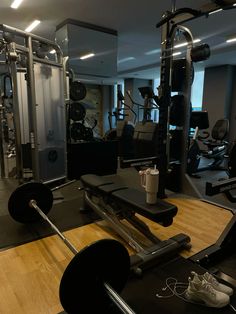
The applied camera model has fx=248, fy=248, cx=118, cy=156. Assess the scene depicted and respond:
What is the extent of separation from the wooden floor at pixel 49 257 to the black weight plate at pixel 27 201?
1.19 feet

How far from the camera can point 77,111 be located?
4.55 m

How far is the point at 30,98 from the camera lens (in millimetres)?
3309

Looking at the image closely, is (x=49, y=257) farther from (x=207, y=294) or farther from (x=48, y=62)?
(x=48, y=62)

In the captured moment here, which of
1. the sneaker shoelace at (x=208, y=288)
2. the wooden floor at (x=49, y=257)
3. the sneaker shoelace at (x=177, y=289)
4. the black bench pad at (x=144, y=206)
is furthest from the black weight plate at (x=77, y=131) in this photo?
the sneaker shoelace at (x=208, y=288)

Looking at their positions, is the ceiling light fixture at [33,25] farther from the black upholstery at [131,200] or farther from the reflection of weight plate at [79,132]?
the black upholstery at [131,200]

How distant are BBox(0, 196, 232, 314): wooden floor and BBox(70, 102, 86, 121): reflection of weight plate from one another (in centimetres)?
248

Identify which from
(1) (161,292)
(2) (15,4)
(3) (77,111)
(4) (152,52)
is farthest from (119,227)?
(4) (152,52)

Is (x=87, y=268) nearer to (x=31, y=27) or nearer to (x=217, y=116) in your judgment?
(x=31, y=27)

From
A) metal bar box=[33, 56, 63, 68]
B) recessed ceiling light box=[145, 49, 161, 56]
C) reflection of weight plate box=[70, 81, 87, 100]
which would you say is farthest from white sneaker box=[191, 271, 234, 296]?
recessed ceiling light box=[145, 49, 161, 56]

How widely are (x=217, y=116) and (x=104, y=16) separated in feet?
16.2

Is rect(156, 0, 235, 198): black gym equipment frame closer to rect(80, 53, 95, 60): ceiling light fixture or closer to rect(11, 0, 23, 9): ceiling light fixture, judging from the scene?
rect(80, 53, 95, 60): ceiling light fixture

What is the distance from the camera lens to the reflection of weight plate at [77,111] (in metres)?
4.49

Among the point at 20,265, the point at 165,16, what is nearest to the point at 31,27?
the point at 165,16

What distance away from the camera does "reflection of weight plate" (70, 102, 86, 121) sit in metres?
4.49
